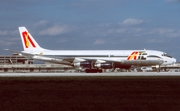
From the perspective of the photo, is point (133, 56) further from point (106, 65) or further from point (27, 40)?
point (27, 40)

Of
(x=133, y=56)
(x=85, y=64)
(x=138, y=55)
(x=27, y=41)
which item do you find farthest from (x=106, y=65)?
(x=27, y=41)

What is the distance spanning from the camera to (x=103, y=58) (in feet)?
202

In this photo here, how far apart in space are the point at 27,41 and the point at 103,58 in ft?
49.0

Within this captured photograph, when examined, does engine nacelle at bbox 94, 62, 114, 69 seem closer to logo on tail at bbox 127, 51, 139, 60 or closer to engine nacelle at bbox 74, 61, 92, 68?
engine nacelle at bbox 74, 61, 92, 68

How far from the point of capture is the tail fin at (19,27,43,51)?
68250mm

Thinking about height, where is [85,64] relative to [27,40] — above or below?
below

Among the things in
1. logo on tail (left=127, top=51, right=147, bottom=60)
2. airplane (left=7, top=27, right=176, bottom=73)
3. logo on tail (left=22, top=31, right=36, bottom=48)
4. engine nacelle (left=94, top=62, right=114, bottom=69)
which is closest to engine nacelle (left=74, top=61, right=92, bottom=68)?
airplane (left=7, top=27, right=176, bottom=73)

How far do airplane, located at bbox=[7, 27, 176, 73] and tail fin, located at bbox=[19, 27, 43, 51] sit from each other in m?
2.94

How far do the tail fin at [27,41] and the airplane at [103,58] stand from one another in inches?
116

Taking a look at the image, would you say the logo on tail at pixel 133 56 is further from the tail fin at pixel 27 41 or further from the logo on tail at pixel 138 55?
the tail fin at pixel 27 41
